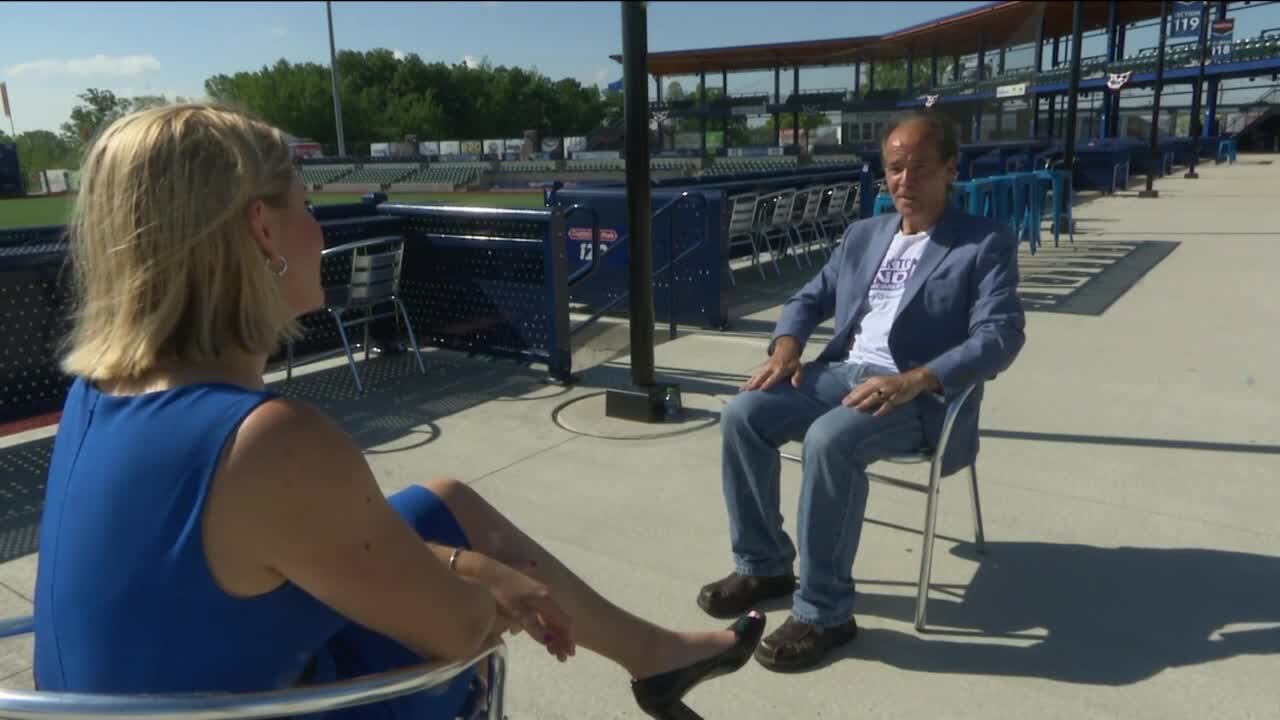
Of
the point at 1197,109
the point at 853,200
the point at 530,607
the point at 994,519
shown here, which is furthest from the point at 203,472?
the point at 1197,109

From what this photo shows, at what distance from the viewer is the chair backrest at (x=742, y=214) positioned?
31.1ft

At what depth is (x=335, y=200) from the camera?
31.8 meters

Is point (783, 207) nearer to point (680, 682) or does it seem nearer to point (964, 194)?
point (964, 194)

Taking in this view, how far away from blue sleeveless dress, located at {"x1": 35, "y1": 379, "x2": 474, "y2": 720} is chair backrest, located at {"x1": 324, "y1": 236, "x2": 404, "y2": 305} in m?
4.50

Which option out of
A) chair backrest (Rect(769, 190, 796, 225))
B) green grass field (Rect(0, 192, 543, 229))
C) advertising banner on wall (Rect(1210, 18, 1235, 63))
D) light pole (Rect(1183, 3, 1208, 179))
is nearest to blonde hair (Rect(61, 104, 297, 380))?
chair backrest (Rect(769, 190, 796, 225))

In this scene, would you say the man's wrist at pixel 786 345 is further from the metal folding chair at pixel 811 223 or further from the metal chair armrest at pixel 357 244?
the metal folding chair at pixel 811 223

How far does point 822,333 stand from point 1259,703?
487 cm

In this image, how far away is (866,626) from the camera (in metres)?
2.96

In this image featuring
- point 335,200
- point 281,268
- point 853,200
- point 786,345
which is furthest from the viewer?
point 335,200

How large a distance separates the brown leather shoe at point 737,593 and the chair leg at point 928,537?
0.44 metres

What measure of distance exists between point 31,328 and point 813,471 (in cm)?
427

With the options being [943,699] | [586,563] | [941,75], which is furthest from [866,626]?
[941,75]

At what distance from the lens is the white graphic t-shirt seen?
3.20 meters

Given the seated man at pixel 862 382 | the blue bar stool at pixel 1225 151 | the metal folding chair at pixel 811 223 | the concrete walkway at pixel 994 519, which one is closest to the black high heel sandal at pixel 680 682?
the concrete walkway at pixel 994 519
